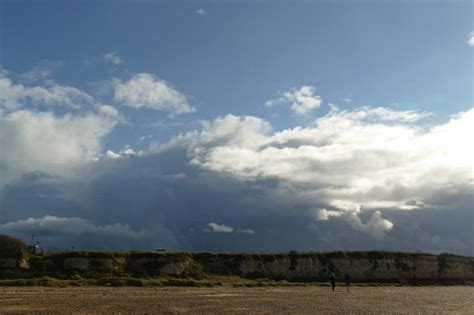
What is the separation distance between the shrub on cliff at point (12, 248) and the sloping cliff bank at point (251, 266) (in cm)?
111

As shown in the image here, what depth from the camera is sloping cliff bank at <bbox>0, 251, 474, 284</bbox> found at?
69.6 m

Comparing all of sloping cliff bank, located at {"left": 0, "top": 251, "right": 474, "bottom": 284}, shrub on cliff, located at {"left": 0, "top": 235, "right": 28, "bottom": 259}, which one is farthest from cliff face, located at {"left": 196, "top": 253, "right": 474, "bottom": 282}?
shrub on cliff, located at {"left": 0, "top": 235, "right": 28, "bottom": 259}

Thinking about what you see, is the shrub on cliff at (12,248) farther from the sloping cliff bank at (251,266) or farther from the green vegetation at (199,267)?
the sloping cliff bank at (251,266)

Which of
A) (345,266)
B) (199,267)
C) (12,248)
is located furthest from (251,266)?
(12,248)

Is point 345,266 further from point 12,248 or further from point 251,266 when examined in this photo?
point 12,248

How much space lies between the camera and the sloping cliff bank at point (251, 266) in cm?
6956

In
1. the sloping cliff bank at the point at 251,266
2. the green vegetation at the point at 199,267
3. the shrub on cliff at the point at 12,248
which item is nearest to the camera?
the green vegetation at the point at 199,267

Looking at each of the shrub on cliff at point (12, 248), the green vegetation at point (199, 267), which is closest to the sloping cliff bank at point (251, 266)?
the green vegetation at point (199, 267)

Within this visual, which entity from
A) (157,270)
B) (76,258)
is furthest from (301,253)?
(76,258)

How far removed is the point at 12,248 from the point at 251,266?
37630 millimetres

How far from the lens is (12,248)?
68.8 m

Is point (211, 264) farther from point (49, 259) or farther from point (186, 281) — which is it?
point (49, 259)

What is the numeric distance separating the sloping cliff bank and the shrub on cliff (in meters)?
1.11

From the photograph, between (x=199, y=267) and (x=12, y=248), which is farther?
(x=199, y=267)
